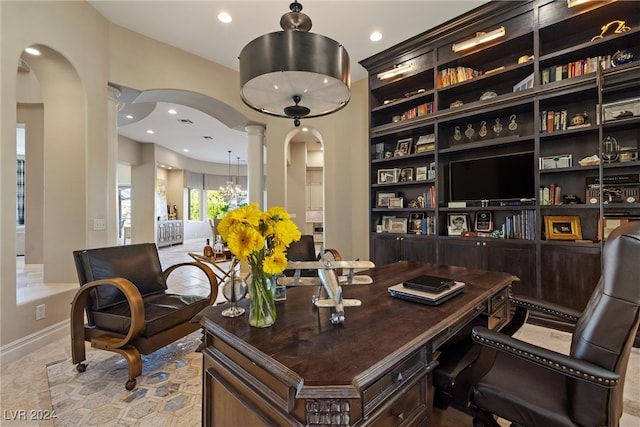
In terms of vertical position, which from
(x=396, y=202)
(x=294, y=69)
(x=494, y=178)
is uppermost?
(x=294, y=69)

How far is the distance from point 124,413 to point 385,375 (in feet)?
5.80

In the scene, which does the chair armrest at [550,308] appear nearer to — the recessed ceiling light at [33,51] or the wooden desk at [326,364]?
the wooden desk at [326,364]

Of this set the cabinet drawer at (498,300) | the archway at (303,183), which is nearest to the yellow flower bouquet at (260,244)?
the cabinet drawer at (498,300)

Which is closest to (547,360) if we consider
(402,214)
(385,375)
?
(385,375)

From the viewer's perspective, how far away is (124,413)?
176 centimetres

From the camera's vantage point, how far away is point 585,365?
98cm

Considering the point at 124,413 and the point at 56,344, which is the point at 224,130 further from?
the point at 124,413

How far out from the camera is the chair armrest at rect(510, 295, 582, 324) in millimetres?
1476

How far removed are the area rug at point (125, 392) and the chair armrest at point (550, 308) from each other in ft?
6.53

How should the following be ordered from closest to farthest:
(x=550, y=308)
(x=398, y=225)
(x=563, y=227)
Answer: (x=550, y=308), (x=563, y=227), (x=398, y=225)

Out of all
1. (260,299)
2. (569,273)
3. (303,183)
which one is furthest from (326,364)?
(303,183)

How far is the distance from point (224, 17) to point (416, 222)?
351 cm

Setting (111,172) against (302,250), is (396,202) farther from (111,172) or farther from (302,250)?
(111,172)

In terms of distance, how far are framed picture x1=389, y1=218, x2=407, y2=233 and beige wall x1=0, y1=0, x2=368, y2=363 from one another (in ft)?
1.78
